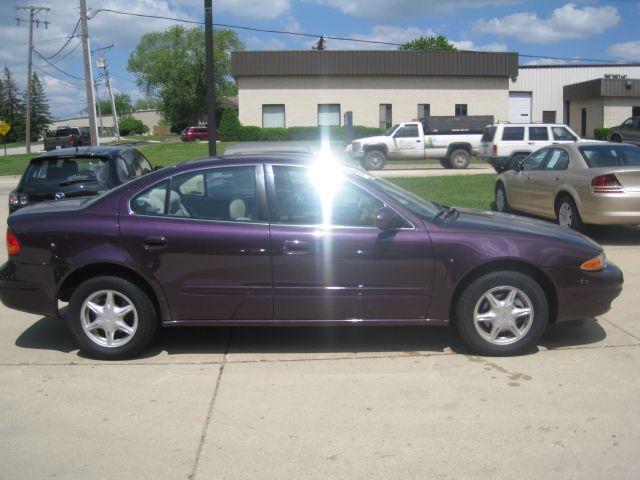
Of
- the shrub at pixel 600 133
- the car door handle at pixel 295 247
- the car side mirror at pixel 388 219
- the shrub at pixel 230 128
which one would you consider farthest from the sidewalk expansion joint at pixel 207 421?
the shrub at pixel 600 133

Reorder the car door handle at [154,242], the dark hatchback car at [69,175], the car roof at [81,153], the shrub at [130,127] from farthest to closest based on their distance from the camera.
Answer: the shrub at [130,127] → the car roof at [81,153] → the dark hatchback car at [69,175] → the car door handle at [154,242]

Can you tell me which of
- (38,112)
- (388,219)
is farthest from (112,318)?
(38,112)

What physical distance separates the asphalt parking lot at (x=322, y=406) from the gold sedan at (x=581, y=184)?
3682 millimetres

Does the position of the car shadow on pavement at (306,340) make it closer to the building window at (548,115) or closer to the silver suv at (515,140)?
the silver suv at (515,140)

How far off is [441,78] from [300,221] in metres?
39.9

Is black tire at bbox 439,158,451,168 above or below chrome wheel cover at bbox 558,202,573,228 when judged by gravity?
above

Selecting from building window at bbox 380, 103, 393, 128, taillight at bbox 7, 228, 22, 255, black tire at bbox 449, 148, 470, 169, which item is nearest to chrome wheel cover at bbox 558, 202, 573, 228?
taillight at bbox 7, 228, 22, 255

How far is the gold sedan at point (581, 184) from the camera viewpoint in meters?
9.23

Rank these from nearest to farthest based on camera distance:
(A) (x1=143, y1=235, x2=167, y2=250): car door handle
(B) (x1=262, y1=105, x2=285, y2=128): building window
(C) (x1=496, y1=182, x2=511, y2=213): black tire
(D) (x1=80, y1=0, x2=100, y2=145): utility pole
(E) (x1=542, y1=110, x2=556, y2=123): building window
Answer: (A) (x1=143, y1=235, x2=167, y2=250): car door handle, (C) (x1=496, y1=182, x2=511, y2=213): black tire, (D) (x1=80, y1=0, x2=100, y2=145): utility pole, (B) (x1=262, y1=105, x2=285, y2=128): building window, (E) (x1=542, y1=110, x2=556, y2=123): building window

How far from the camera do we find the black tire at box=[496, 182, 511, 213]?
1248cm

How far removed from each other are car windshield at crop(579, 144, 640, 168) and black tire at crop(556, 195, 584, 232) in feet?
2.02

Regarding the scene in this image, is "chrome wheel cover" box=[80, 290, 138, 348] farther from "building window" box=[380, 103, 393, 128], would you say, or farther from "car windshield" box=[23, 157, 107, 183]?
"building window" box=[380, 103, 393, 128]

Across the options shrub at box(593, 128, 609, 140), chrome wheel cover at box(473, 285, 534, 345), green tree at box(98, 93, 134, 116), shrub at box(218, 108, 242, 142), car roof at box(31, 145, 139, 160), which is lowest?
chrome wheel cover at box(473, 285, 534, 345)

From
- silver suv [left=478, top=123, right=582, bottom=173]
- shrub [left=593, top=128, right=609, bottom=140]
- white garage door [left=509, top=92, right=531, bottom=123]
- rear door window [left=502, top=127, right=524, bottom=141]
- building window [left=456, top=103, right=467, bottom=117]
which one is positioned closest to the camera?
silver suv [left=478, top=123, right=582, bottom=173]
